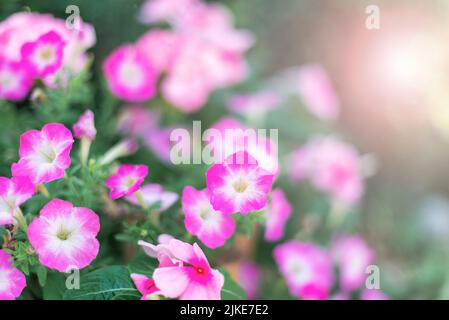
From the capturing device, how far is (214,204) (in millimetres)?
823

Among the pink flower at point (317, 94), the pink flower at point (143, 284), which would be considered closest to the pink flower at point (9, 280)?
the pink flower at point (143, 284)

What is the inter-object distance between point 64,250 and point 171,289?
0.55 ft

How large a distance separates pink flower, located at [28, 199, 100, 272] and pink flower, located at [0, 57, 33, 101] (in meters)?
0.36

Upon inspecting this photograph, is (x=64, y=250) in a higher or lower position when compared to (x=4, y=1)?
lower

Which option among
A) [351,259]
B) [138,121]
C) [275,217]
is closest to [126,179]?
[275,217]

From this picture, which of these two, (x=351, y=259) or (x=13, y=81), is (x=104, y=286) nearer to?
(x=13, y=81)

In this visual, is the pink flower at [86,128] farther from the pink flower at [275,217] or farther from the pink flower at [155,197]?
the pink flower at [275,217]

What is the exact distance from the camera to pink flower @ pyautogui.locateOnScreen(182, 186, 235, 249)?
87cm

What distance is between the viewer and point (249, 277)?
133 cm

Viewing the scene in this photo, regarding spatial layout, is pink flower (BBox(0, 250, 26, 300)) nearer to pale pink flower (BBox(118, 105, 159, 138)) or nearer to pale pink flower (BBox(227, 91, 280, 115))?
pale pink flower (BBox(118, 105, 159, 138))

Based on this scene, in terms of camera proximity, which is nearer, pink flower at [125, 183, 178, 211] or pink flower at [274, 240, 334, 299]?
pink flower at [125, 183, 178, 211]

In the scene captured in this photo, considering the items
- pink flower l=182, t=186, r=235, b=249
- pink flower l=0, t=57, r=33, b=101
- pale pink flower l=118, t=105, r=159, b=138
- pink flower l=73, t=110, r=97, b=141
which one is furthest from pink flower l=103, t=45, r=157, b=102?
pink flower l=182, t=186, r=235, b=249
